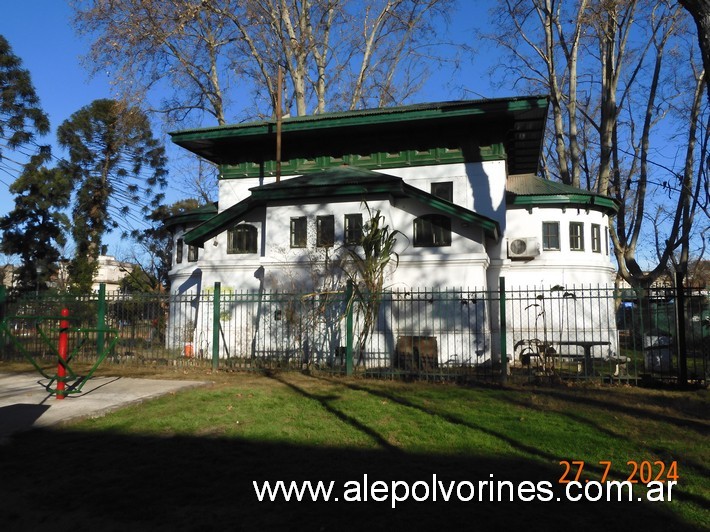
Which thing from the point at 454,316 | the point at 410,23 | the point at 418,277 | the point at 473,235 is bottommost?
the point at 454,316

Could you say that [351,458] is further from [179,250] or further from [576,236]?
[179,250]

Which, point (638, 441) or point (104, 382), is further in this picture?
point (104, 382)

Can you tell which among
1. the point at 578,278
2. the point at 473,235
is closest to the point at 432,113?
the point at 473,235

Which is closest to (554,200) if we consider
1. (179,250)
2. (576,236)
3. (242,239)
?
(576,236)

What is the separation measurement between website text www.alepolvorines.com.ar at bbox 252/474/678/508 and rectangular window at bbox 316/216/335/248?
11744 millimetres

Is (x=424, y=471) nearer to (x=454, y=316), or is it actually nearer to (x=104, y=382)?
(x=104, y=382)

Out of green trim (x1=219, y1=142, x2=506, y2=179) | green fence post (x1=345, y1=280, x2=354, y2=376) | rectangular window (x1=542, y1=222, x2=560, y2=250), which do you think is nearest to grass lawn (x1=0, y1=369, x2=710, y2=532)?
green fence post (x1=345, y1=280, x2=354, y2=376)

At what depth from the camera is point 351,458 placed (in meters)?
5.94

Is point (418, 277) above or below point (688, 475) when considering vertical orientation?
above

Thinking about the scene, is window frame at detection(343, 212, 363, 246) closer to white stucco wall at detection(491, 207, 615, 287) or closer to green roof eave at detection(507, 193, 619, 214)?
Result: white stucco wall at detection(491, 207, 615, 287)

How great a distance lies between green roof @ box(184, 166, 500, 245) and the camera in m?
15.9

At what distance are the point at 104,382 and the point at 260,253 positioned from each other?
7496mm

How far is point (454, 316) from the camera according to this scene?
1434cm

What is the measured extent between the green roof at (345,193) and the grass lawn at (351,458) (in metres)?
7.20
